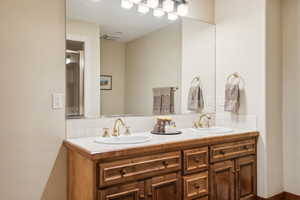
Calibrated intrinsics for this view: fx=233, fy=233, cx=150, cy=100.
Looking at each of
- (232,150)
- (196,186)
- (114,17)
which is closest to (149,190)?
(196,186)

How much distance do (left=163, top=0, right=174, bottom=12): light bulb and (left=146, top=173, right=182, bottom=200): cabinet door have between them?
1.71 meters

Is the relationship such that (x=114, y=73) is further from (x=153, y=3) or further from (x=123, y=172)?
(x=123, y=172)

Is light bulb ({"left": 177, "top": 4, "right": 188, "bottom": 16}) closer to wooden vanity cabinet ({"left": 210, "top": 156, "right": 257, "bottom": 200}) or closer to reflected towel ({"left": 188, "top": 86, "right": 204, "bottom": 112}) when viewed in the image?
reflected towel ({"left": 188, "top": 86, "right": 204, "bottom": 112})

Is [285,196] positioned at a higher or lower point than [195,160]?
lower

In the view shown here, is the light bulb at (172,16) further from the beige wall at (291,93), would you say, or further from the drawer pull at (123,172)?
the drawer pull at (123,172)

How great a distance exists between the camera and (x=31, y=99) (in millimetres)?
1780

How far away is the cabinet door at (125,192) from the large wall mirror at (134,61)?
30.3 inches

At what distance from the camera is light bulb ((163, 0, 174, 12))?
8.18ft

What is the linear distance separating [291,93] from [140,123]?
65.8 inches

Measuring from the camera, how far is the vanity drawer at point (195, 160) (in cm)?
188

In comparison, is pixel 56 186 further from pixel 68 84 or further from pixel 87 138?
pixel 68 84

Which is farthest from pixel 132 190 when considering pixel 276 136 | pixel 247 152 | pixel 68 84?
pixel 276 136

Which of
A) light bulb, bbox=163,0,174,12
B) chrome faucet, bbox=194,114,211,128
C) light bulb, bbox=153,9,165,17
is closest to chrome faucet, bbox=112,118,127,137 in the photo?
chrome faucet, bbox=194,114,211,128

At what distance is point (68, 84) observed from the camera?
196cm
